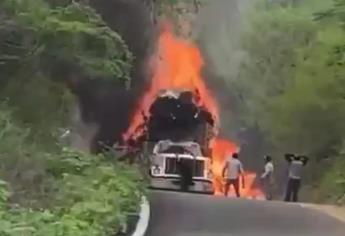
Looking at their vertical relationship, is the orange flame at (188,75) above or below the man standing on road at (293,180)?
above

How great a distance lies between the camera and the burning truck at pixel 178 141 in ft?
107

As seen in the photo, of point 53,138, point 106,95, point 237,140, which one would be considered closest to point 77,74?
point 53,138

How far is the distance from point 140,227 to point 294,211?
6.61m

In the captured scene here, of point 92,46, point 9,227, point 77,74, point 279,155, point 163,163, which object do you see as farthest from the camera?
point 279,155

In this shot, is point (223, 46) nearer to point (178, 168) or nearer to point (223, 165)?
point (223, 165)

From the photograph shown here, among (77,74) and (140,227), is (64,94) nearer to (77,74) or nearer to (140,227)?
(77,74)

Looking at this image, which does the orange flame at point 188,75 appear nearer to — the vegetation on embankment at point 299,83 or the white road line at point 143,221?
the vegetation on embankment at point 299,83

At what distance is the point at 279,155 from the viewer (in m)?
41.0

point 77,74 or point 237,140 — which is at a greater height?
point 77,74

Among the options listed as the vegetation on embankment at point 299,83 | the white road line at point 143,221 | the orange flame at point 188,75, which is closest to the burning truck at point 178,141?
the vegetation on embankment at point 299,83

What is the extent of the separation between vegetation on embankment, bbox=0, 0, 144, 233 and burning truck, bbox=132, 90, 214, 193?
11889 mm

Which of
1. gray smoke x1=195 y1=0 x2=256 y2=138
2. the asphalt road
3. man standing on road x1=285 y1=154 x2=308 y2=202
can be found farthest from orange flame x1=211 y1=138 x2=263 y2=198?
the asphalt road

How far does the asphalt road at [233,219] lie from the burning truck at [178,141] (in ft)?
30.4

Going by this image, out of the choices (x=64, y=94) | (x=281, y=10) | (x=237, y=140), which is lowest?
(x=237, y=140)
